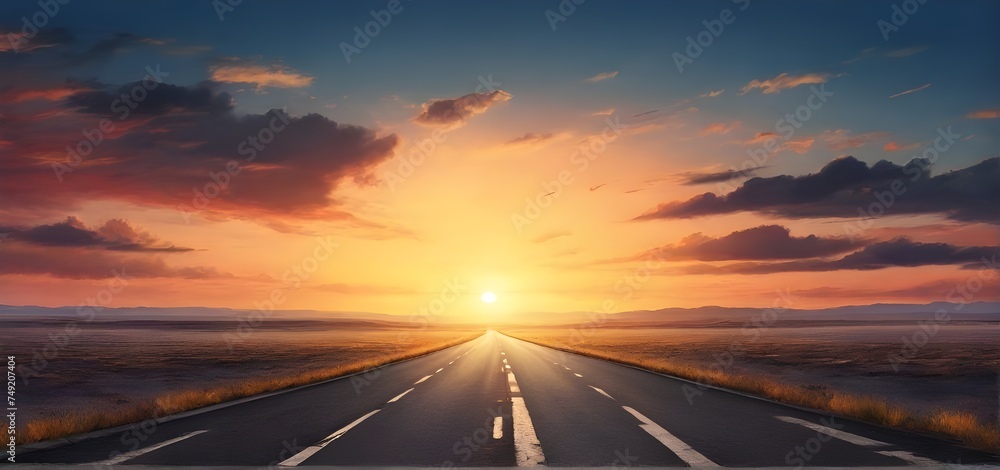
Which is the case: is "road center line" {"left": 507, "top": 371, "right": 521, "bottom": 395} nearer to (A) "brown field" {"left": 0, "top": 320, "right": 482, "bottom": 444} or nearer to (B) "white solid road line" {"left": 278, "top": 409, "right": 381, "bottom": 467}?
(A) "brown field" {"left": 0, "top": 320, "right": 482, "bottom": 444}

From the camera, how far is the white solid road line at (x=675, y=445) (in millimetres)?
8523

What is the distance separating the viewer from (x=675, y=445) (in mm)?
9805

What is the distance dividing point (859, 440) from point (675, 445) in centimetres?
333

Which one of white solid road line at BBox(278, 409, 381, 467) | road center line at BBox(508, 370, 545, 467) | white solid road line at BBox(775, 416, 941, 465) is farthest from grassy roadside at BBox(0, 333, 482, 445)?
white solid road line at BBox(775, 416, 941, 465)

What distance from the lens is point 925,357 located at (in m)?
47.4

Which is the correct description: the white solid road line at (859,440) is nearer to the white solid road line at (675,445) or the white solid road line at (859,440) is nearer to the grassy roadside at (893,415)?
the grassy roadside at (893,415)

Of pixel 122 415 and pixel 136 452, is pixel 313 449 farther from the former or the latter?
pixel 122 415

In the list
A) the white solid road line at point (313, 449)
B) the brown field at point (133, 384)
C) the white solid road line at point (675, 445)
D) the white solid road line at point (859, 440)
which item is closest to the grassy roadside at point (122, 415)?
the brown field at point (133, 384)

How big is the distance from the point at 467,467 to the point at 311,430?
4.37 m

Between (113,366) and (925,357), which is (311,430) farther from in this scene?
(925,357)

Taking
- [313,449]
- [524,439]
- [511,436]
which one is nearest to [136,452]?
[313,449]

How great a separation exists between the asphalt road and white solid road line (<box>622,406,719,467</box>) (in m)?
0.02

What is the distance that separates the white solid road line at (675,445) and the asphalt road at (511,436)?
0.06 feet

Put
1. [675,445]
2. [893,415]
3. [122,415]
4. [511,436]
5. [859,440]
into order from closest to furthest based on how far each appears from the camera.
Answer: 1. [675,445]
2. [859,440]
3. [511,436]
4. [893,415]
5. [122,415]
